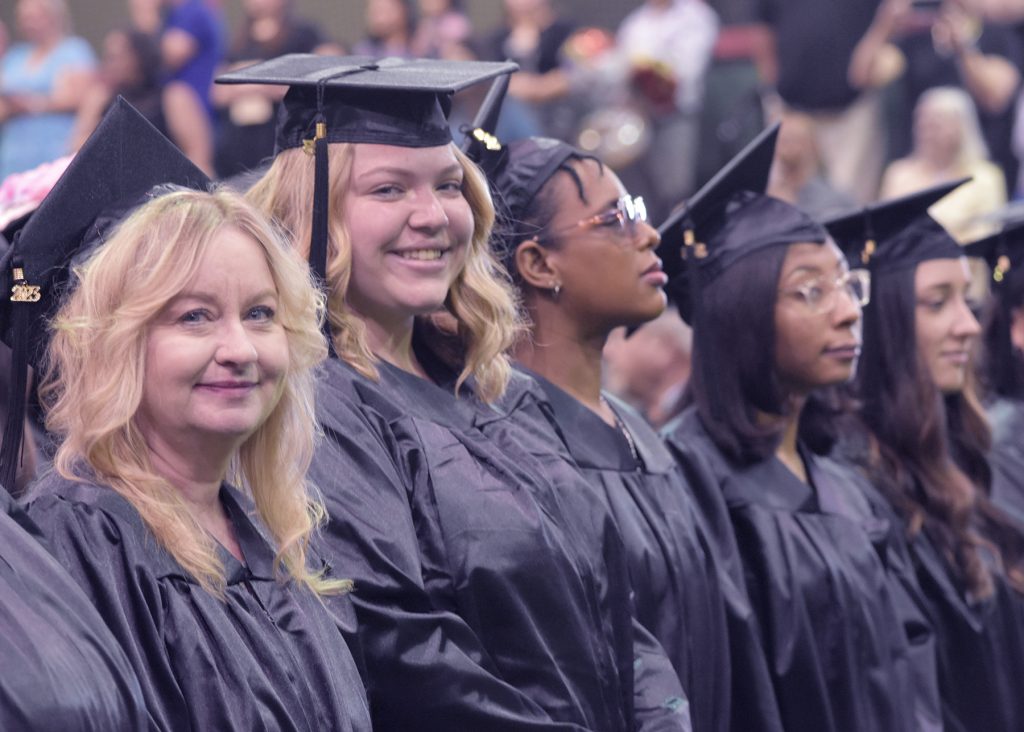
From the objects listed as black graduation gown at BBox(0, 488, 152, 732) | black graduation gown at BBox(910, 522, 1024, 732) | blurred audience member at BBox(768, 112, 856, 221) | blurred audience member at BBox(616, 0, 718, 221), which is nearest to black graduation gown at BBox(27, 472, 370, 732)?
black graduation gown at BBox(0, 488, 152, 732)

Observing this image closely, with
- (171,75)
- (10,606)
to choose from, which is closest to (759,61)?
(171,75)

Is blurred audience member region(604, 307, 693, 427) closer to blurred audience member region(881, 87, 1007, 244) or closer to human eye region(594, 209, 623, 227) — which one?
blurred audience member region(881, 87, 1007, 244)

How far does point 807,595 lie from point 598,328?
99 cm

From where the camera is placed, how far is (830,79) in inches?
380

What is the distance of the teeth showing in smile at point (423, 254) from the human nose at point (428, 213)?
5cm

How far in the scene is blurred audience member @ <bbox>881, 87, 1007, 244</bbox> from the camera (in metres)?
8.73

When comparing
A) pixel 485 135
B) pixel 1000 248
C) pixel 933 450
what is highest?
pixel 485 135

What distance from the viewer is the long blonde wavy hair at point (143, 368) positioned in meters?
2.78

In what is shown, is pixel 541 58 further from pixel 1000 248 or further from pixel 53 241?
pixel 53 241

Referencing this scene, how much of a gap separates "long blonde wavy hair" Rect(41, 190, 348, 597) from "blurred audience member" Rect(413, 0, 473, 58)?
6.85 meters

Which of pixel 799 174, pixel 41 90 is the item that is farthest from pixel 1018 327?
pixel 41 90

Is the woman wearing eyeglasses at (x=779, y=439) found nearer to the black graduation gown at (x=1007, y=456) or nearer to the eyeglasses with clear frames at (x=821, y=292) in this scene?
the eyeglasses with clear frames at (x=821, y=292)

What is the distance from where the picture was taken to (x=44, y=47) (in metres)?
10.3

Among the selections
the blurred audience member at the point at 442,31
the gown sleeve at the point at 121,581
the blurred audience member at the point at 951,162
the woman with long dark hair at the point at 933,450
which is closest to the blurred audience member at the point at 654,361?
the woman with long dark hair at the point at 933,450
